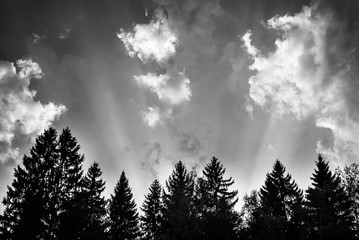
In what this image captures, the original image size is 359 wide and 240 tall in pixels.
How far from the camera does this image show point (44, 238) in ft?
77.9

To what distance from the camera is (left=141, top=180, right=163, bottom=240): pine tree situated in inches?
1551

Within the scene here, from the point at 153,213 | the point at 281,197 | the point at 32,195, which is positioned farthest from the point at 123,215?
the point at 281,197

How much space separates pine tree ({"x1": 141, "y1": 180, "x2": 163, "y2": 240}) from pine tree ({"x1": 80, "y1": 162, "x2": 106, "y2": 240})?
779 cm

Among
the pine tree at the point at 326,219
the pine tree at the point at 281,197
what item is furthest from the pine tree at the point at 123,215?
Answer: the pine tree at the point at 326,219

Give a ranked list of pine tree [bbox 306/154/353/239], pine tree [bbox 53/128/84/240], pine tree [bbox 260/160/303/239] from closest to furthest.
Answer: pine tree [bbox 53/128/84/240]
pine tree [bbox 306/154/353/239]
pine tree [bbox 260/160/303/239]

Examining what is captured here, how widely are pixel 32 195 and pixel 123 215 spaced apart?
15.3 m

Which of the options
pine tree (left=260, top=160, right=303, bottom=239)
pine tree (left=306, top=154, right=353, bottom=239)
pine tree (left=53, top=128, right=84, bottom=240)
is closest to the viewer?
pine tree (left=53, top=128, right=84, bottom=240)

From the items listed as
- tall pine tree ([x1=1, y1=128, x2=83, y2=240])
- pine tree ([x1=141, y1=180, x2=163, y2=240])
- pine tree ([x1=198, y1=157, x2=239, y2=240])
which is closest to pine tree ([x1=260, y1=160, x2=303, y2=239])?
pine tree ([x1=198, y1=157, x2=239, y2=240])

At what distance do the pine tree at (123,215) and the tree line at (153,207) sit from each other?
5.1 inches

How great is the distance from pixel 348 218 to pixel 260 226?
11.2m

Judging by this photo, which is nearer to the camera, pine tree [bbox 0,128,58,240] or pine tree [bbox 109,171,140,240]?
pine tree [bbox 0,128,58,240]

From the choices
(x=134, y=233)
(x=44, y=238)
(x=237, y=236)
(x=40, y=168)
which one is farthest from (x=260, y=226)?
(x=40, y=168)

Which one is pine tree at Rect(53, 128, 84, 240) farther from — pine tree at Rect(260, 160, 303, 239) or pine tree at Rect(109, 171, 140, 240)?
pine tree at Rect(260, 160, 303, 239)

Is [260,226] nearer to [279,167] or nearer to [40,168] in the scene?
[279,167]
